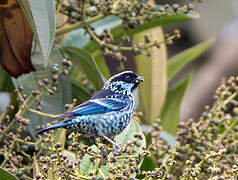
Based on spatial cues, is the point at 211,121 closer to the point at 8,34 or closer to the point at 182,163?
the point at 182,163

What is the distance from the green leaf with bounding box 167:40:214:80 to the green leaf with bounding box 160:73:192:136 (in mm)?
246

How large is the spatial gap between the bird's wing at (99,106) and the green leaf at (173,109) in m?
1.16

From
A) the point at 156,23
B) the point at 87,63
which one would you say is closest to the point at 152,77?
the point at 156,23

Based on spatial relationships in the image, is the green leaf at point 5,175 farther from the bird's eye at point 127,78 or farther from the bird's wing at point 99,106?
the bird's eye at point 127,78

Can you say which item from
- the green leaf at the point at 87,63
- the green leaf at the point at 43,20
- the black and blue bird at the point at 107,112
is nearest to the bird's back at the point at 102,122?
the black and blue bird at the point at 107,112

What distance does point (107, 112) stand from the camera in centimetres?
210

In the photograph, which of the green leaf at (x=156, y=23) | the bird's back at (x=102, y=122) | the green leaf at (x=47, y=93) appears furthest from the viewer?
the green leaf at (x=156, y=23)

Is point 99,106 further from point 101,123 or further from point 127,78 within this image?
point 127,78

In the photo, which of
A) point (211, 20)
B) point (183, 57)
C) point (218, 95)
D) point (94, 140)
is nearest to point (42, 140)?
point (94, 140)

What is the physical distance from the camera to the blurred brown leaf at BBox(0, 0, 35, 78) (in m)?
2.54

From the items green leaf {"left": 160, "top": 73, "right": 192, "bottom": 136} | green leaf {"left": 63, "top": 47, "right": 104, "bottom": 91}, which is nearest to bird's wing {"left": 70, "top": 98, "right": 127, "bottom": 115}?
green leaf {"left": 63, "top": 47, "right": 104, "bottom": 91}

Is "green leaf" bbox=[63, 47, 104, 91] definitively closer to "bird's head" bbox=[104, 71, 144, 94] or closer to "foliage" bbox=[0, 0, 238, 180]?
"foliage" bbox=[0, 0, 238, 180]

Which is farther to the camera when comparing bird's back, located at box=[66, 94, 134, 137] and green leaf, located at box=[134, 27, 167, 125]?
green leaf, located at box=[134, 27, 167, 125]

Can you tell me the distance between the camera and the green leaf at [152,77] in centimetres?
340
